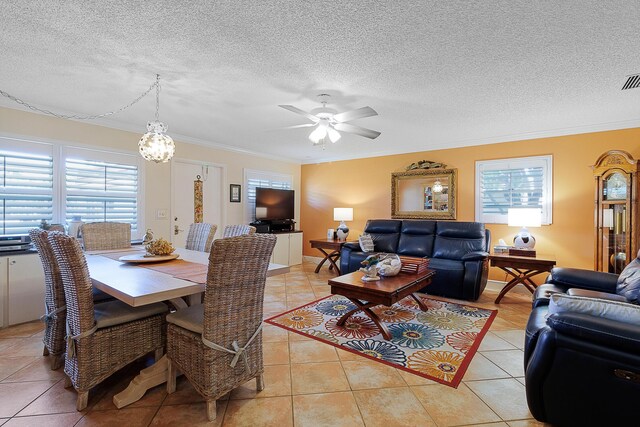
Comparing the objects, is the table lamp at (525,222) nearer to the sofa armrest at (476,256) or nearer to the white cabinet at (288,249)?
the sofa armrest at (476,256)

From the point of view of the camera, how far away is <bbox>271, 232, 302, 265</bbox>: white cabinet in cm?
573

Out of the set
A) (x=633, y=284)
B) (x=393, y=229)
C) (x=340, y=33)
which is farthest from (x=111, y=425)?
(x=393, y=229)

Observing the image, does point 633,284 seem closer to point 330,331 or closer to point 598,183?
point 598,183

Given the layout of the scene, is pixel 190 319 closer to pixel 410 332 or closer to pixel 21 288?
pixel 410 332

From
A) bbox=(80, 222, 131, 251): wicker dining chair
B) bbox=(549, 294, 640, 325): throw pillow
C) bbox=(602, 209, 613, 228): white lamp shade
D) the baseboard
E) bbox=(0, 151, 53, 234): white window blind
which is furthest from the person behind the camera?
the baseboard

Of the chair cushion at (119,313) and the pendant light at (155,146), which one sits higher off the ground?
the pendant light at (155,146)

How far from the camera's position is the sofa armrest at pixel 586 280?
8.17 feet

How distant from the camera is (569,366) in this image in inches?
55.9

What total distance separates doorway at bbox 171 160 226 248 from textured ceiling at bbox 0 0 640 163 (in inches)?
45.1

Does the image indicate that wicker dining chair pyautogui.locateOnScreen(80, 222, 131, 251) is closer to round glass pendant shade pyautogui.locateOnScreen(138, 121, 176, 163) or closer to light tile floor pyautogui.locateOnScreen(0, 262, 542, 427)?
light tile floor pyautogui.locateOnScreen(0, 262, 542, 427)

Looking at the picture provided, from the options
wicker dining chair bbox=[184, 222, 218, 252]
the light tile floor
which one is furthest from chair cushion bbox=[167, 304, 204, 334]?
wicker dining chair bbox=[184, 222, 218, 252]

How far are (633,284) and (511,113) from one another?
6.77 feet

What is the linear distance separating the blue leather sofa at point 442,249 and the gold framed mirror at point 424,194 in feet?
0.82

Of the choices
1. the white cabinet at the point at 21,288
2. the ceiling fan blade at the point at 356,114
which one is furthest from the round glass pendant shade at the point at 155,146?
the white cabinet at the point at 21,288
